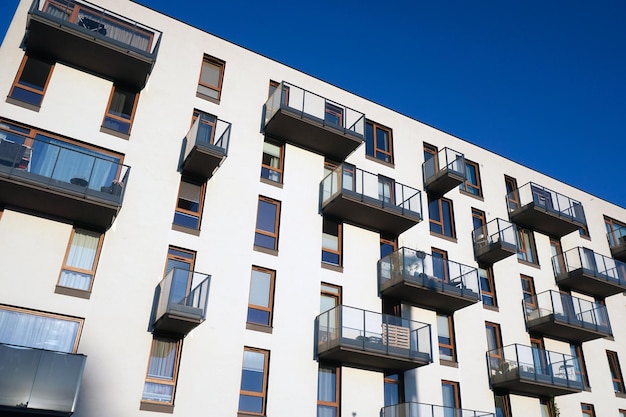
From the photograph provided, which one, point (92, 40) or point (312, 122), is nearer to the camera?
point (92, 40)

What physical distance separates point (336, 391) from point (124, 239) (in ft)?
24.0

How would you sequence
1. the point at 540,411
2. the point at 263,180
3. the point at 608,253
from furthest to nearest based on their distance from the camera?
1. the point at 608,253
2. the point at 540,411
3. the point at 263,180

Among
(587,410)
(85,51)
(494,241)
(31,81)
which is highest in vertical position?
(85,51)

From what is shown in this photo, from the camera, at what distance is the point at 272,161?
62.1 feet

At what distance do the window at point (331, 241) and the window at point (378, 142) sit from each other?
3.71 meters

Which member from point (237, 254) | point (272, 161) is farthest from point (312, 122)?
point (237, 254)

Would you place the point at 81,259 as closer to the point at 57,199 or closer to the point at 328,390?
the point at 57,199

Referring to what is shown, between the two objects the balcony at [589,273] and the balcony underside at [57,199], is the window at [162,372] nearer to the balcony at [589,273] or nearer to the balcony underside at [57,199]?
the balcony underside at [57,199]

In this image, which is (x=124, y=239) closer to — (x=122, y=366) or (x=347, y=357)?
(x=122, y=366)

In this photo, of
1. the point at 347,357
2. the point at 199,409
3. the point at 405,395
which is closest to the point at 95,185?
the point at 199,409

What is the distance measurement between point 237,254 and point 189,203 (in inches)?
80.2

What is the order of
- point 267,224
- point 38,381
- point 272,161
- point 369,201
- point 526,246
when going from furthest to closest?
1. point 526,246
2. point 272,161
3. point 369,201
4. point 267,224
5. point 38,381

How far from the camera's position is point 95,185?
1444cm

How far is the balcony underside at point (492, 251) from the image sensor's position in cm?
2125
